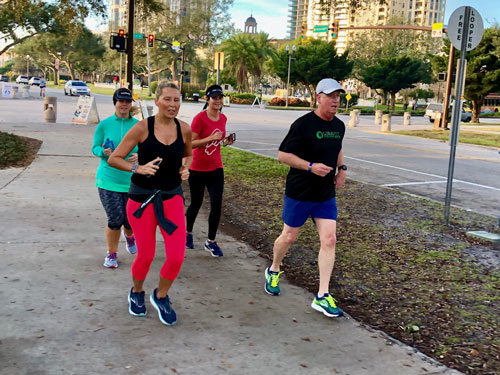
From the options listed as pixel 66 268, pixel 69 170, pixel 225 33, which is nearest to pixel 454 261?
pixel 66 268

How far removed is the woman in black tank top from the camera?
12.9 feet

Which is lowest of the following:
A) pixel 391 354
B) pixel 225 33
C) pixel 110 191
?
pixel 391 354

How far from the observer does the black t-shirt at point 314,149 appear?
4.44 metres

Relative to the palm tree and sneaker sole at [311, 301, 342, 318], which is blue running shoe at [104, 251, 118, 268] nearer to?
sneaker sole at [311, 301, 342, 318]

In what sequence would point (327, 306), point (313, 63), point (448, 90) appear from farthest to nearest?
point (313, 63) → point (448, 90) → point (327, 306)

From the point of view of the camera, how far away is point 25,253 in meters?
5.52

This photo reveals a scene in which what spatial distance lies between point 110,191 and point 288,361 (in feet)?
8.28

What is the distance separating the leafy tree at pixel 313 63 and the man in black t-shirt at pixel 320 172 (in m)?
60.6

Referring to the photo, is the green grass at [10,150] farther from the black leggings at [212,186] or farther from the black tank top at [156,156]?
the black tank top at [156,156]

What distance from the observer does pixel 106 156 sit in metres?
5.18

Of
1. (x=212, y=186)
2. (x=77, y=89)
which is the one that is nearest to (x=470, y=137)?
(x=212, y=186)

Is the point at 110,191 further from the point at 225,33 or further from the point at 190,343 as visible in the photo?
the point at 225,33

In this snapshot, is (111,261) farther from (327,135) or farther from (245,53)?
(245,53)

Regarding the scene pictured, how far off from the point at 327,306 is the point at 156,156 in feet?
5.77
